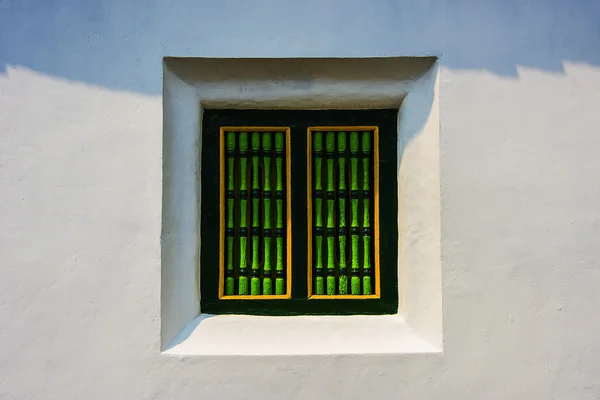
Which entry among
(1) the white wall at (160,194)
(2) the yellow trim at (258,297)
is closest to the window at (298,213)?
(2) the yellow trim at (258,297)

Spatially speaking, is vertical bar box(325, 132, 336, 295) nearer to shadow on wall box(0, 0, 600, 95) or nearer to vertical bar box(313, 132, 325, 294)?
vertical bar box(313, 132, 325, 294)

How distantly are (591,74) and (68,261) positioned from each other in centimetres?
258

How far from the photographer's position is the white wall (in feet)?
6.19

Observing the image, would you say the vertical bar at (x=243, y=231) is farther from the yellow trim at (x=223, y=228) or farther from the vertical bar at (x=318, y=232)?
the vertical bar at (x=318, y=232)

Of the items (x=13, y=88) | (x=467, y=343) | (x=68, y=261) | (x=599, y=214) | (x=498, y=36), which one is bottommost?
(x=467, y=343)

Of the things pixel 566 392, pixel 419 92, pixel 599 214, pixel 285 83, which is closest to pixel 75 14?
pixel 285 83

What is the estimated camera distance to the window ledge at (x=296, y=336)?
Result: 6.30 ft

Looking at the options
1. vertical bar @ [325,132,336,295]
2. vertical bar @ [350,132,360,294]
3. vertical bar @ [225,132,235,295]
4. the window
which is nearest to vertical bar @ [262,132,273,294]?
the window

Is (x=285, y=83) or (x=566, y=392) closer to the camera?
(x=566, y=392)

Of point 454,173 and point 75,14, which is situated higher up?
point 75,14

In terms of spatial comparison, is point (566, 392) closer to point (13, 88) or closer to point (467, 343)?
point (467, 343)

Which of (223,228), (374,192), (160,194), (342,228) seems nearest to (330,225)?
(342,228)

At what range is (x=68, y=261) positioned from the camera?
1.90m

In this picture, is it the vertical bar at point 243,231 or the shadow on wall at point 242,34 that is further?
the vertical bar at point 243,231
